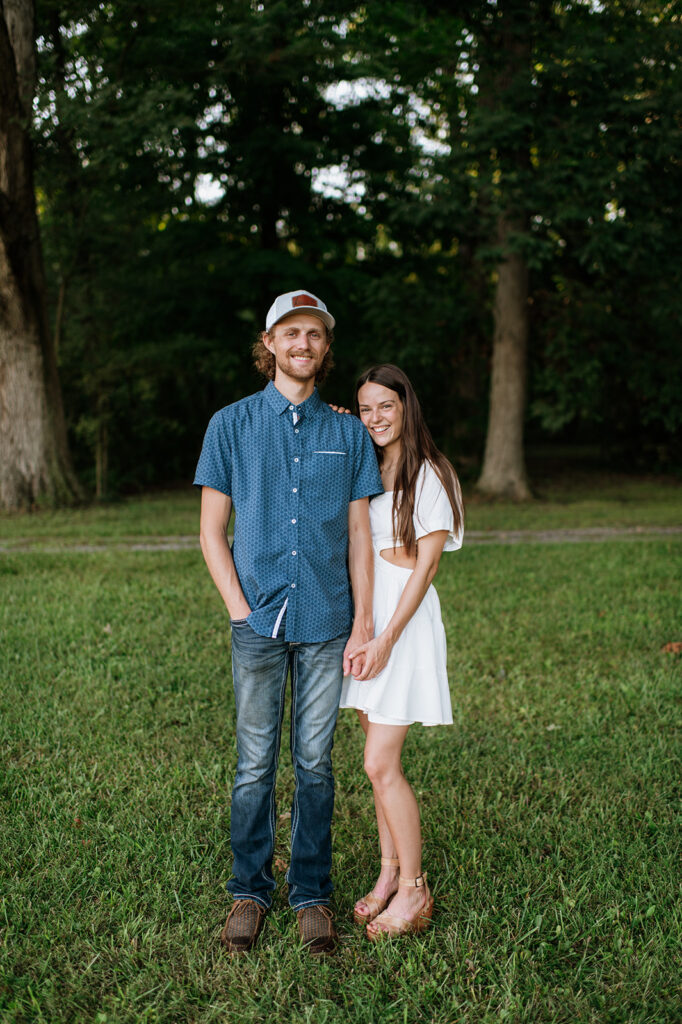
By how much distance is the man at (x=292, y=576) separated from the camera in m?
2.72

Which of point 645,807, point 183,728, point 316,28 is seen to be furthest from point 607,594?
point 316,28

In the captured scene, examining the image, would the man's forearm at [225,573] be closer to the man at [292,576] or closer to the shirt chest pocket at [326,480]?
the man at [292,576]

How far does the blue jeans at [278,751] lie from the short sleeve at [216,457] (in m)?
0.48

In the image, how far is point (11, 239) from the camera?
12266mm

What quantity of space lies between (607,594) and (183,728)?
15.2ft

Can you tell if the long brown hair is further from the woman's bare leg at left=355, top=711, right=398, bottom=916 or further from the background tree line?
the background tree line

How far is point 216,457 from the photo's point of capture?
274 centimetres

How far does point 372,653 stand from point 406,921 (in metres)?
0.96

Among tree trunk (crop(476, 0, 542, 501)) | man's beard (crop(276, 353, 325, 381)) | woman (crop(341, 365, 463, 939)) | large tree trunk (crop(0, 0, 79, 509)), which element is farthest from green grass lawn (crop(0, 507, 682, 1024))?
tree trunk (crop(476, 0, 542, 501))

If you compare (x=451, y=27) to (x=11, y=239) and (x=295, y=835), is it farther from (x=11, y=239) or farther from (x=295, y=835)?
(x=295, y=835)

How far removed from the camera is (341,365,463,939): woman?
2805 mm

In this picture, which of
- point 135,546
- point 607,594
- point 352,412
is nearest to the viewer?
point 352,412

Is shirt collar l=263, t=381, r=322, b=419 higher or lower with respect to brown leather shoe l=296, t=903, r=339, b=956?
higher

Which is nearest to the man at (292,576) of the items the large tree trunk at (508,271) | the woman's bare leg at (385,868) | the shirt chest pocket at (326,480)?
the shirt chest pocket at (326,480)
